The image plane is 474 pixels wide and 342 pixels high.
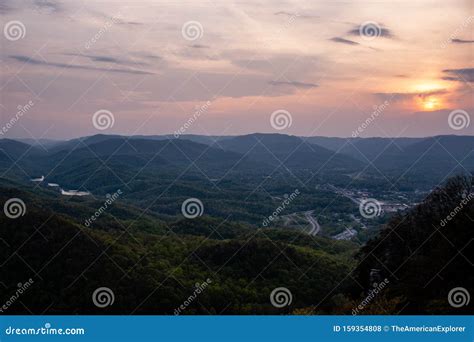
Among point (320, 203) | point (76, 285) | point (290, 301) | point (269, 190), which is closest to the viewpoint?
point (76, 285)

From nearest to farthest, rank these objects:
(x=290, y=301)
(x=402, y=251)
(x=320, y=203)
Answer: (x=402, y=251), (x=290, y=301), (x=320, y=203)

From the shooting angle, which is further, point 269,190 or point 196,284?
point 269,190

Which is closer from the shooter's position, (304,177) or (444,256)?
(444,256)

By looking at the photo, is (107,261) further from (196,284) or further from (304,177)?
(304,177)

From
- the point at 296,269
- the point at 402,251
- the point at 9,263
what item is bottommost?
the point at 9,263

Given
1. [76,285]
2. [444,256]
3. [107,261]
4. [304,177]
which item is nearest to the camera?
[444,256]

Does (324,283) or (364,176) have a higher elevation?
(364,176)

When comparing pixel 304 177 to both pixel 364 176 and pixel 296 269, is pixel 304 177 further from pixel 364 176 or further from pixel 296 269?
pixel 296 269
